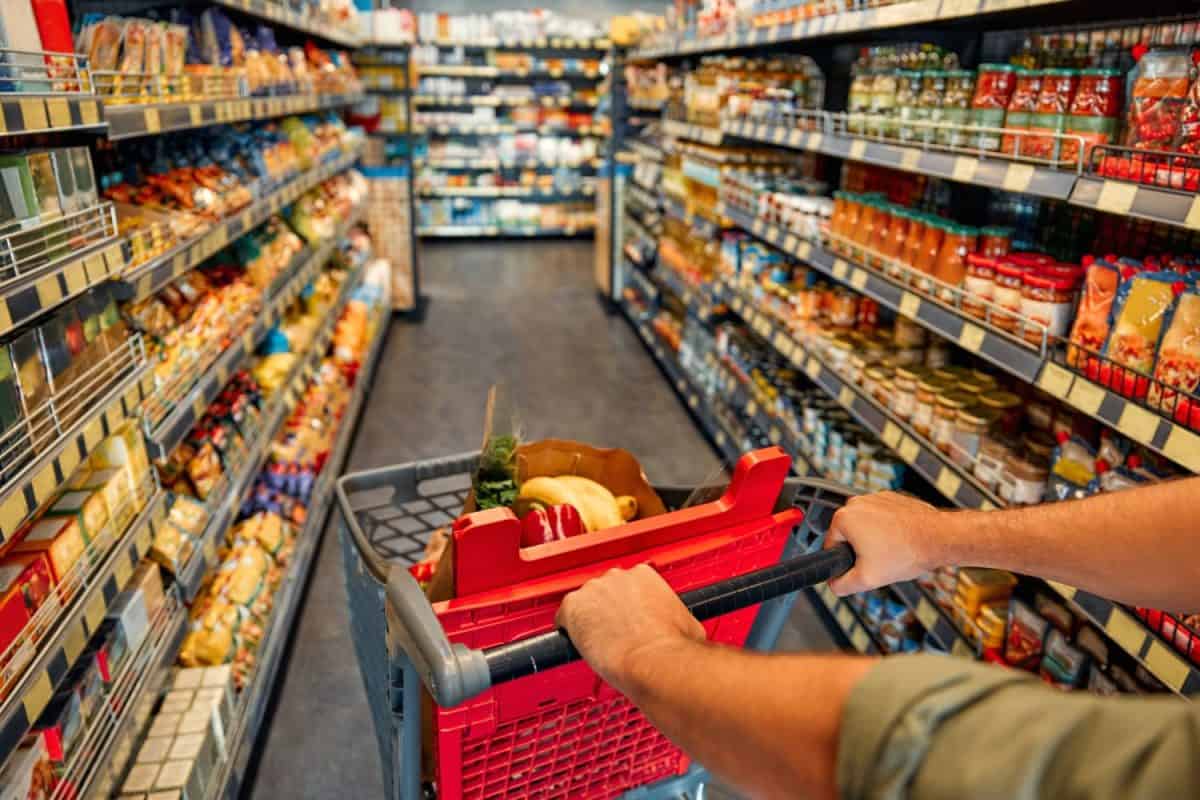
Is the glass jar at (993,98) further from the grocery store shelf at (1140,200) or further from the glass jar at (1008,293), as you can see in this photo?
the grocery store shelf at (1140,200)

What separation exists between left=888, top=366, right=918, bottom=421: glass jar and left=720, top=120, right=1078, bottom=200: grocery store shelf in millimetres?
552

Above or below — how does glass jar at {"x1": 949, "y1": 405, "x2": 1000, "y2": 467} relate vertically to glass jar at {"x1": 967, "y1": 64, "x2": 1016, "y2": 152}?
below

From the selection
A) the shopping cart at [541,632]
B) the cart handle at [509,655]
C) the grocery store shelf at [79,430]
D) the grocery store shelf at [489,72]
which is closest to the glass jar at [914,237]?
the shopping cart at [541,632]

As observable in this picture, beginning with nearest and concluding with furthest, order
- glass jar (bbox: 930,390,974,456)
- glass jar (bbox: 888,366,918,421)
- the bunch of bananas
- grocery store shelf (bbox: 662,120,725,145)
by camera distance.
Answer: the bunch of bananas → glass jar (bbox: 930,390,974,456) → glass jar (bbox: 888,366,918,421) → grocery store shelf (bbox: 662,120,725,145)

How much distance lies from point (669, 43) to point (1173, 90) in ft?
12.4

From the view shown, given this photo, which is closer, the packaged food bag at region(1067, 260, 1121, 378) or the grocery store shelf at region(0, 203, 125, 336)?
the grocery store shelf at region(0, 203, 125, 336)

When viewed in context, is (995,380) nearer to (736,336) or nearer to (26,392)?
(736,336)

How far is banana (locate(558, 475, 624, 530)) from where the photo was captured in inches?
53.0

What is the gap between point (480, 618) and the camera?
104cm

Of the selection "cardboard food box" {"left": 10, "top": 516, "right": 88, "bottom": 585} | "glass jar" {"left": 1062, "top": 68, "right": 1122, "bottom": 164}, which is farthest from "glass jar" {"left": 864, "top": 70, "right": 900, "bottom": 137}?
"cardboard food box" {"left": 10, "top": 516, "right": 88, "bottom": 585}

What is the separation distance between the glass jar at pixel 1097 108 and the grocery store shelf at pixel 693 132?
2.31m

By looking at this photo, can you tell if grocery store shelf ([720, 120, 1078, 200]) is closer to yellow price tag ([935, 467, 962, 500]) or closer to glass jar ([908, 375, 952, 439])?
glass jar ([908, 375, 952, 439])

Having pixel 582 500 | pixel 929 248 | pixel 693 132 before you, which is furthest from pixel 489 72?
pixel 582 500

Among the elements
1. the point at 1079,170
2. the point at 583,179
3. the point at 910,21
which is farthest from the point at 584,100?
the point at 1079,170
